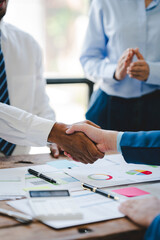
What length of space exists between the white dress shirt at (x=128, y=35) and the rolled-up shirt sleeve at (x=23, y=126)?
806mm

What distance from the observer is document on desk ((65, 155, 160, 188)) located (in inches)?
49.6

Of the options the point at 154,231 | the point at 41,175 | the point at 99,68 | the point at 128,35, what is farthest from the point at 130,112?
the point at 154,231

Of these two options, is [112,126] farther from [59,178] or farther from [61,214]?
[61,214]

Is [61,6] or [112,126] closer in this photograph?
[112,126]

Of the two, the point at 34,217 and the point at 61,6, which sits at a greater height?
the point at 61,6

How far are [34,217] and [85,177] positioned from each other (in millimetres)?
415

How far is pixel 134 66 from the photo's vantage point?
2074mm

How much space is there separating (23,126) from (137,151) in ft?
1.75

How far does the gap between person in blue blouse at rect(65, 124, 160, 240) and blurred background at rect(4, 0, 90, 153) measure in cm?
174

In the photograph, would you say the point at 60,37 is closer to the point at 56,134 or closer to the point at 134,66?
the point at 134,66

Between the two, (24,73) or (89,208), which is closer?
(89,208)

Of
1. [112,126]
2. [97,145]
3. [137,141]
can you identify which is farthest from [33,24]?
[137,141]

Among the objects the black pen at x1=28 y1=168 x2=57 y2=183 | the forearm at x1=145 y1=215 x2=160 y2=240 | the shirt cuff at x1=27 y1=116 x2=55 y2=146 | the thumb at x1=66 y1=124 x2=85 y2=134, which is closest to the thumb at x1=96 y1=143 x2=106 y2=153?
the thumb at x1=66 y1=124 x2=85 y2=134

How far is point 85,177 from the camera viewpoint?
4.31ft
